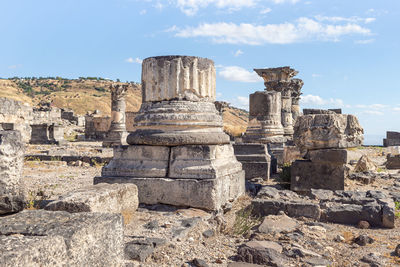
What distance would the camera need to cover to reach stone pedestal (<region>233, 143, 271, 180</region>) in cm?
848

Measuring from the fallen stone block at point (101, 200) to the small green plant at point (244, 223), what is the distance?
1295mm

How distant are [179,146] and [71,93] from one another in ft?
229

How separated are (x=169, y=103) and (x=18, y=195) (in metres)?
3.34

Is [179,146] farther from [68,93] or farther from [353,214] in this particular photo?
[68,93]

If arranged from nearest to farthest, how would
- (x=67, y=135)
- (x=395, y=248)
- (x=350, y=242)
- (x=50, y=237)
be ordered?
→ 1. (x=50, y=237)
2. (x=395, y=248)
3. (x=350, y=242)
4. (x=67, y=135)

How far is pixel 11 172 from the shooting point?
2.30 meters

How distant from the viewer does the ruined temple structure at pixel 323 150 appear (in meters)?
6.84

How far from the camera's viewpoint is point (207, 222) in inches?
169

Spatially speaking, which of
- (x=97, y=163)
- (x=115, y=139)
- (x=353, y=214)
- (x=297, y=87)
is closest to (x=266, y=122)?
(x=97, y=163)

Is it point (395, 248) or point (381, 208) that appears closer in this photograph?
point (395, 248)

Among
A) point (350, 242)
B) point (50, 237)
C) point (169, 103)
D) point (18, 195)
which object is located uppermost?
point (169, 103)

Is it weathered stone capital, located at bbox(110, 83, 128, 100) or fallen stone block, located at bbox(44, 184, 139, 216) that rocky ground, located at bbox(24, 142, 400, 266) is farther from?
weathered stone capital, located at bbox(110, 83, 128, 100)

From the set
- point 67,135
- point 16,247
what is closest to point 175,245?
point 16,247

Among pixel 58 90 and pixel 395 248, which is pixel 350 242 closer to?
pixel 395 248
